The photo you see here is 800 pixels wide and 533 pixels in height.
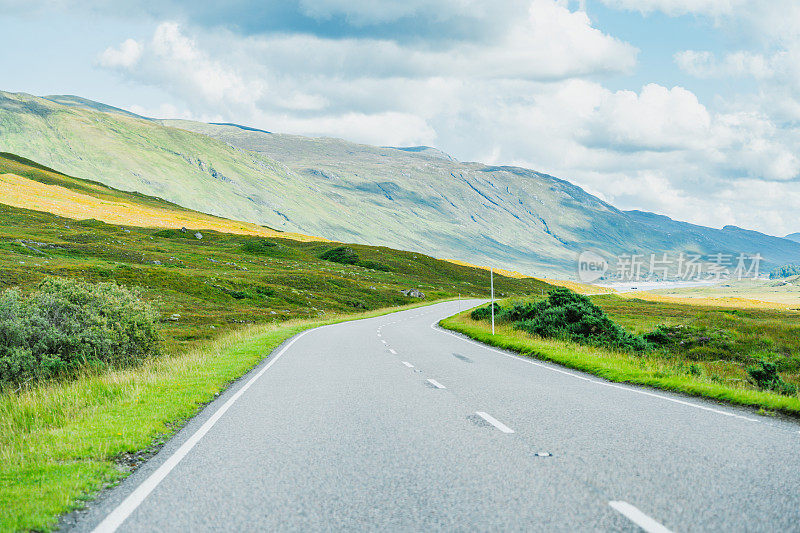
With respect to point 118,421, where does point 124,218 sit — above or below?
above

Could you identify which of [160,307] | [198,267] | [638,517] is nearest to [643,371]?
[638,517]

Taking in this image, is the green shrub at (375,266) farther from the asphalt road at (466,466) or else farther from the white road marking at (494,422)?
the white road marking at (494,422)

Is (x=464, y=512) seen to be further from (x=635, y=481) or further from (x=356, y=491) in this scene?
(x=635, y=481)

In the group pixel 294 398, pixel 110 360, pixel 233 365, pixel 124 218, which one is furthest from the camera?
pixel 124 218

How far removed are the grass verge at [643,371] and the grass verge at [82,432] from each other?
922 centimetres

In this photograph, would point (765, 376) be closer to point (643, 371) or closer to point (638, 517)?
point (643, 371)

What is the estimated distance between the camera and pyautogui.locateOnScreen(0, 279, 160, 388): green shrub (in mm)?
16672

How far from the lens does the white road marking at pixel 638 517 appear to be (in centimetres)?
470

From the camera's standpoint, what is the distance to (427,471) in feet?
21.2

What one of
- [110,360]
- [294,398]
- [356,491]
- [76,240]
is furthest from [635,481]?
[76,240]

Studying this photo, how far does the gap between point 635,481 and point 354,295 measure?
245 feet

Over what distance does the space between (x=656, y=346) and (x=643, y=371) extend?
1220 cm

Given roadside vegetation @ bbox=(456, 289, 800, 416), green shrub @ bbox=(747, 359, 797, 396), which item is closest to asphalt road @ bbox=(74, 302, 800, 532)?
roadside vegetation @ bbox=(456, 289, 800, 416)

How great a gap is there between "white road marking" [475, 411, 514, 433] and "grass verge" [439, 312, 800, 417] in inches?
188
